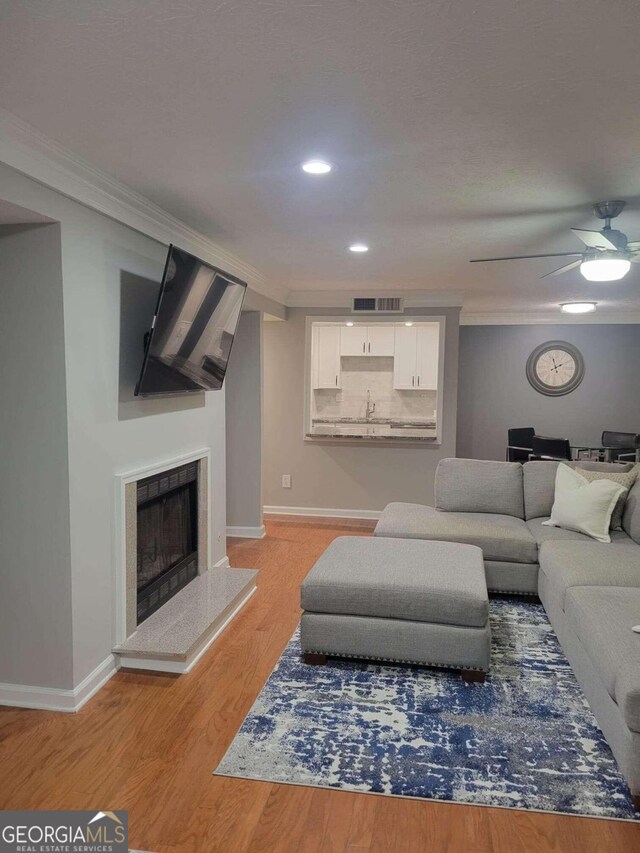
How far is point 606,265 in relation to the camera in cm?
309

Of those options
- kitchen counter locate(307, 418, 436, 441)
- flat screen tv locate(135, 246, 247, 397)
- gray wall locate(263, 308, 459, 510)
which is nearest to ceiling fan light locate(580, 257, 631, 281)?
flat screen tv locate(135, 246, 247, 397)

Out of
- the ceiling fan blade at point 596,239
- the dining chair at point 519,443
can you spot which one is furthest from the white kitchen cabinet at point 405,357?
the ceiling fan blade at point 596,239

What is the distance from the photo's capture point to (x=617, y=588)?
9.73 ft

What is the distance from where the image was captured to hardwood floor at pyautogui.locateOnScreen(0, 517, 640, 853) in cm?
196

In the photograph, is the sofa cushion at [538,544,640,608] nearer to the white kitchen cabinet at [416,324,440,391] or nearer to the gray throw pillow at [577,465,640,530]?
the gray throw pillow at [577,465,640,530]

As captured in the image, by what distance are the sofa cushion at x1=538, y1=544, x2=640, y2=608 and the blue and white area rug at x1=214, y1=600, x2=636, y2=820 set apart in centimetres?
43

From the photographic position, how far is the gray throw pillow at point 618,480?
13.1 ft

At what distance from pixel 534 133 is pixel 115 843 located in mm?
2725

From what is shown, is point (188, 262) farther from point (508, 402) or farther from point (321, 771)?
point (508, 402)

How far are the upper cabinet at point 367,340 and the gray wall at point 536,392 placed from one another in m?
2.05

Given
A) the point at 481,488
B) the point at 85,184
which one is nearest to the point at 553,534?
the point at 481,488

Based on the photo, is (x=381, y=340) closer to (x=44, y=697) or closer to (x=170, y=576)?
(x=170, y=576)

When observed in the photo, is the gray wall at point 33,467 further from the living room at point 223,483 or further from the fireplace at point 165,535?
the fireplace at point 165,535

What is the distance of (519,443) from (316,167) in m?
5.89
